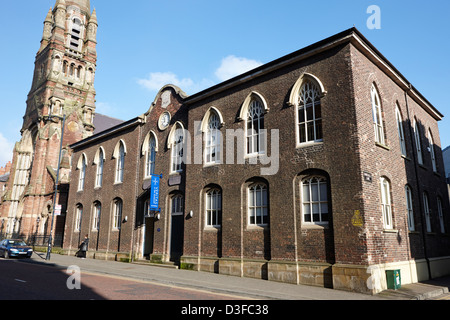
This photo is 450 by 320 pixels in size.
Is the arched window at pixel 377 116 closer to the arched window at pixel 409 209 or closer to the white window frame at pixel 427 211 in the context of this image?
the arched window at pixel 409 209

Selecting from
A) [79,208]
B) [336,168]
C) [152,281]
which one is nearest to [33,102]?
[79,208]

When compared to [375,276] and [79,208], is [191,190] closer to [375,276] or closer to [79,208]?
[375,276]

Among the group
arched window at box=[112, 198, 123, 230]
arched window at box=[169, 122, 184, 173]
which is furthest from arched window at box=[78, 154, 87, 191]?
arched window at box=[169, 122, 184, 173]

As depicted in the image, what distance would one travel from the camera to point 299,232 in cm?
1288

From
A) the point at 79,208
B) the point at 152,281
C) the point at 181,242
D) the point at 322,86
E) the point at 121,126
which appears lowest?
the point at 152,281

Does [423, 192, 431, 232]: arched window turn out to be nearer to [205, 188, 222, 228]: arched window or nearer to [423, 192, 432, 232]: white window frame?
[423, 192, 432, 232]: white window frame

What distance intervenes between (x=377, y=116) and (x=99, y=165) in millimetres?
19972

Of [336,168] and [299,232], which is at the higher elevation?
[336,168]

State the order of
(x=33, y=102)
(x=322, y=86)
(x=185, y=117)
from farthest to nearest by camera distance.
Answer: (x=33, y=102), (x=185, y=117), (x=322, y=86)

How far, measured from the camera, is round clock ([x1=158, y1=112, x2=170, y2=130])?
67.7 ft

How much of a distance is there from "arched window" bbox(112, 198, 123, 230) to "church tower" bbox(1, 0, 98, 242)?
1413cm

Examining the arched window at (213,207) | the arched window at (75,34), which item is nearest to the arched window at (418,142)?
the arched window at (213,207)

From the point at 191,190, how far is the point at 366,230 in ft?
30.2
